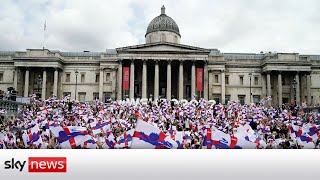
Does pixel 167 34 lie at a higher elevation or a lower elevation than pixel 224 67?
higher

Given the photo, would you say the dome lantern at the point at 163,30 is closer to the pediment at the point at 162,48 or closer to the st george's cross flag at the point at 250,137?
the pediment at the point at 162,48

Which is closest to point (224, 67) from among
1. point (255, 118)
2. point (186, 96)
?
point (186, 96)

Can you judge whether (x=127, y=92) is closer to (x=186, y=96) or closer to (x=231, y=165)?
(x=186, y=96)

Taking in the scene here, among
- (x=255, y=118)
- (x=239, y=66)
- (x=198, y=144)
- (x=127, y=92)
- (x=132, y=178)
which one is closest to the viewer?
(x=132, y=178)

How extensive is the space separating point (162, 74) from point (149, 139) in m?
46.2

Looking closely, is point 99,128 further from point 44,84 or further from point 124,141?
point 44,84

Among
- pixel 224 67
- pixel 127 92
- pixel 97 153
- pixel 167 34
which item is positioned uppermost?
pixel 167 34

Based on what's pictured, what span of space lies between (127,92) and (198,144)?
43.0 m

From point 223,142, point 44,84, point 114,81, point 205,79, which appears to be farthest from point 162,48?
point 223,142

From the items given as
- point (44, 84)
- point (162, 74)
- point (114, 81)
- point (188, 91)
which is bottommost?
point (188, 91)

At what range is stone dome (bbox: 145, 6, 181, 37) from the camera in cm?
5744

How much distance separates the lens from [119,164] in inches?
242

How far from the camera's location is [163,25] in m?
57.5

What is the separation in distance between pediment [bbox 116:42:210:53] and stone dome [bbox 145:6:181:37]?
27.5 feet
